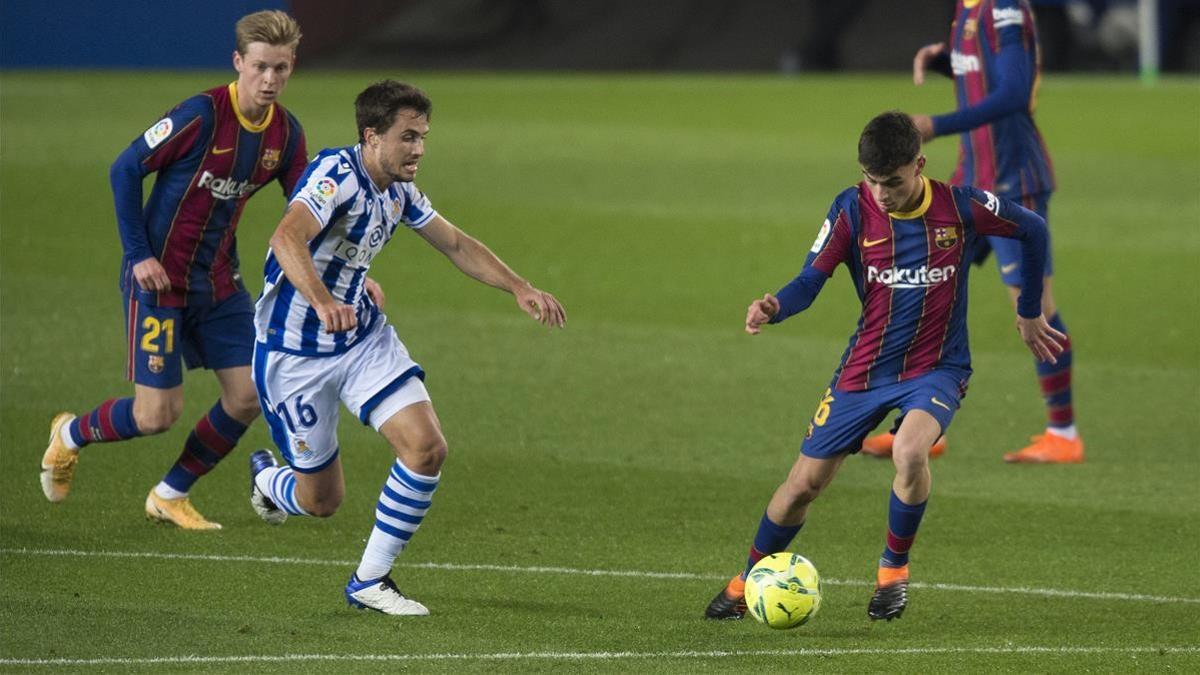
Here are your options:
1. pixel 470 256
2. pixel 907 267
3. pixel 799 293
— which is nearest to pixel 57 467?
pixel 470 256

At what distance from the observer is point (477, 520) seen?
28.6 feet

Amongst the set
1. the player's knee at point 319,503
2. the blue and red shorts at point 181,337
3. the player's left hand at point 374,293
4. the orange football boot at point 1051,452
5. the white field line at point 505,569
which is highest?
the player's left hand at point 374,293

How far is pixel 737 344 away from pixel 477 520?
491cm

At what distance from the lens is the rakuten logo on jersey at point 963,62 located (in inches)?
399

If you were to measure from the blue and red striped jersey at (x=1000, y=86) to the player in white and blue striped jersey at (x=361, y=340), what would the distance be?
362cm

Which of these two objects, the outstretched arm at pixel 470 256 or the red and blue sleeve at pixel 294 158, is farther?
the red and blue sleeve at pixel 294 158

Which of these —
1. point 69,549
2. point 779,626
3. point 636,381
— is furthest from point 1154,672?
point 636,381

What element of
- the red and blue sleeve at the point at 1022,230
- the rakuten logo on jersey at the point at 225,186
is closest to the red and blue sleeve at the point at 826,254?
the red and blue sleeve at the point at 1022,230

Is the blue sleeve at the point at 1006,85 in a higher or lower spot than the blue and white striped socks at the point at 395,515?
higher

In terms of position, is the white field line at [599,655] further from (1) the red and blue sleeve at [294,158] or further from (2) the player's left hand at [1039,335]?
(1) the red and blue sleeve at [294,158]

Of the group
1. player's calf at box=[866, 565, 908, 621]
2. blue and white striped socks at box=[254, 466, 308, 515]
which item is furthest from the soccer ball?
blue and white striped socks at box=[254, 466, 308, 515]

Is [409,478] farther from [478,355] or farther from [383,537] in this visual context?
[478,355]

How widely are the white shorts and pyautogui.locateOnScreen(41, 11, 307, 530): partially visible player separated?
96cm

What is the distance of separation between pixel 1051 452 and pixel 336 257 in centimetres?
454
